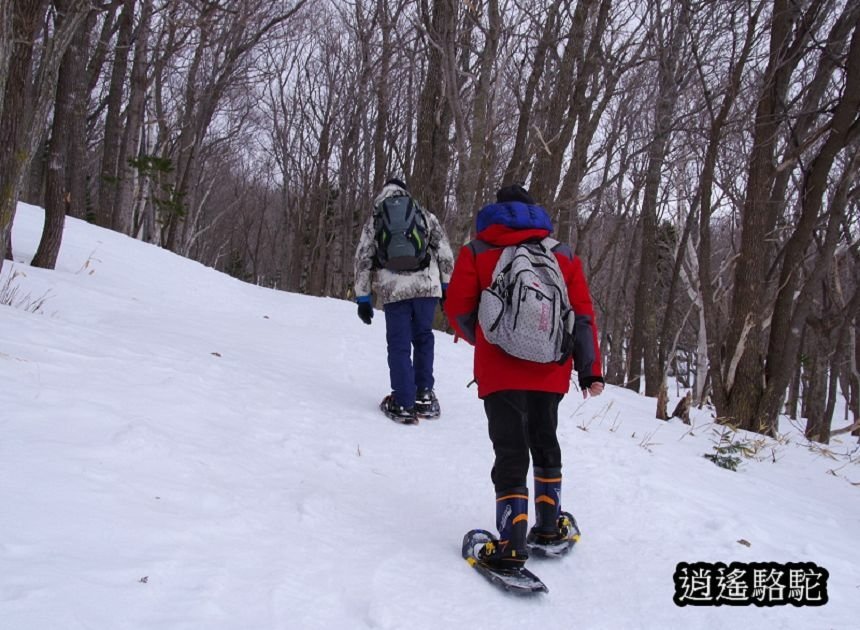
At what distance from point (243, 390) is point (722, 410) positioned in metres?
6.05

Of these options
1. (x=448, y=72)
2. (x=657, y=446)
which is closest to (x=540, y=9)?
(x=448, y=72)

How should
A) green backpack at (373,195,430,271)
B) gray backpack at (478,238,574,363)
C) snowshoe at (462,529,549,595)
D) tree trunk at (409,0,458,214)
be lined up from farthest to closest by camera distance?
tree trunk at (409,0,458,214), green backpack at (373,195,430,271), gray backpack at (478,238,574,363), snowshoe at (462,529,549,595)

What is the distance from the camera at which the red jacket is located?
2.66m

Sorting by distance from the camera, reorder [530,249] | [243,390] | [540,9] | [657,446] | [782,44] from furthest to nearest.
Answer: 1. [540,9]
2. [782,44]
3. [657,446]
4. [243,390]
5. [530,249]

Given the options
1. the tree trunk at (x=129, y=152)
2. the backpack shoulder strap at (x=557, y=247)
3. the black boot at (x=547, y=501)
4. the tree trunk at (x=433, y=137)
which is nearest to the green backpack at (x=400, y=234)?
the backpack shoulder strap at (x=557, y=247)

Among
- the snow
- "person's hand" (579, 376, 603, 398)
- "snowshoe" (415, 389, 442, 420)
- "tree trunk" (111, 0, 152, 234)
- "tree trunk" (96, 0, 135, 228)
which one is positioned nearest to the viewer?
the snow

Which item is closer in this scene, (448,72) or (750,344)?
(750,344)

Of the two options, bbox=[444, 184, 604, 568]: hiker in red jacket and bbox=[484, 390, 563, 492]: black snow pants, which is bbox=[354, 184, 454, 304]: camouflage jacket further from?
bbox=[484, 390, 563, 492]: black snow pants

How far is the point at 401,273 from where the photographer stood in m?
4.71

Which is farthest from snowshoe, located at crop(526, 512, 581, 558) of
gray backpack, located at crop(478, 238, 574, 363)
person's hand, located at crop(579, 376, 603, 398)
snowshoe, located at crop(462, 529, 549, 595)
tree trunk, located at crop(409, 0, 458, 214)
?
tree trunk, located at crop(409, 0, 458, 214)

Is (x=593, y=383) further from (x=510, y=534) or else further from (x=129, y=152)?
(x=129, y=152)

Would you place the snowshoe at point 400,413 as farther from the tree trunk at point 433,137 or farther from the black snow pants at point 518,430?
the tree trunk at point 433,137

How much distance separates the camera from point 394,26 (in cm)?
1697

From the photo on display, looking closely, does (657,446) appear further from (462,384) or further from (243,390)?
(243,390)
